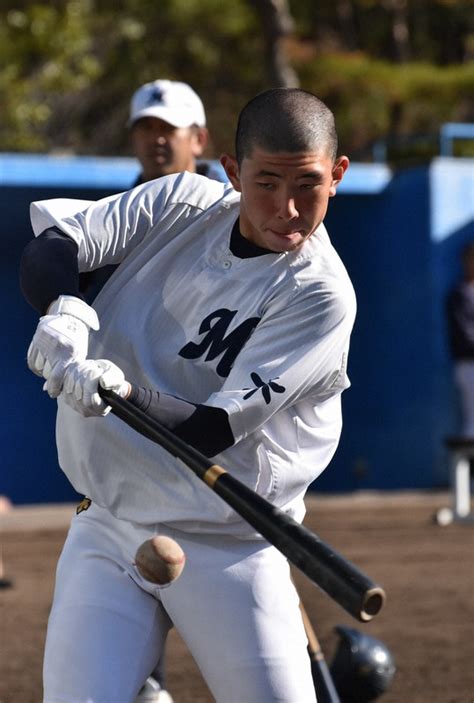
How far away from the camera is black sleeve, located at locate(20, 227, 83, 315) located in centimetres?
321

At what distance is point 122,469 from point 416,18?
2905cm

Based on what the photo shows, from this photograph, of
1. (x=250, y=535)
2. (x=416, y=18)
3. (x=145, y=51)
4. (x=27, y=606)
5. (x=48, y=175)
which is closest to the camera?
(x=250, y=535)

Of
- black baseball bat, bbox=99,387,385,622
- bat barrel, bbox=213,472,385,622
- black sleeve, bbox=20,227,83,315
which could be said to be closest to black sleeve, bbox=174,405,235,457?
black baseball bat, bbox=99,387,385,622

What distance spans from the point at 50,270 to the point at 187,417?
459 millimetres

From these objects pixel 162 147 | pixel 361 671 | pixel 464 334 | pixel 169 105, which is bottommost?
pixel 464 334

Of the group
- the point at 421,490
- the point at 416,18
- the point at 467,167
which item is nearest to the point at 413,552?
the point at 421,490

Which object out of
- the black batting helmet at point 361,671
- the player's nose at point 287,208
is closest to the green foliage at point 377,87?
the black batting helmet at point 361,671

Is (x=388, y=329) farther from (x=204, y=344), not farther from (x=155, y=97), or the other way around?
(x=204, y=344)

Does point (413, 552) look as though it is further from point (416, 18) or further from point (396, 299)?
point (416, 18)

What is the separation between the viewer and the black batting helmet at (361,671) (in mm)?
5723

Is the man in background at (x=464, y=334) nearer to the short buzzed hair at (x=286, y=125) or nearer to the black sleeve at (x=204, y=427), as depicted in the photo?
the short buzzed hair at (x=286, y=125)

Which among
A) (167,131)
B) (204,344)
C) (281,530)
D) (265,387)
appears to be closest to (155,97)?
(167,131)

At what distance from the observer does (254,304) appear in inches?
130

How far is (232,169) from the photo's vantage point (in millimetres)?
3318
